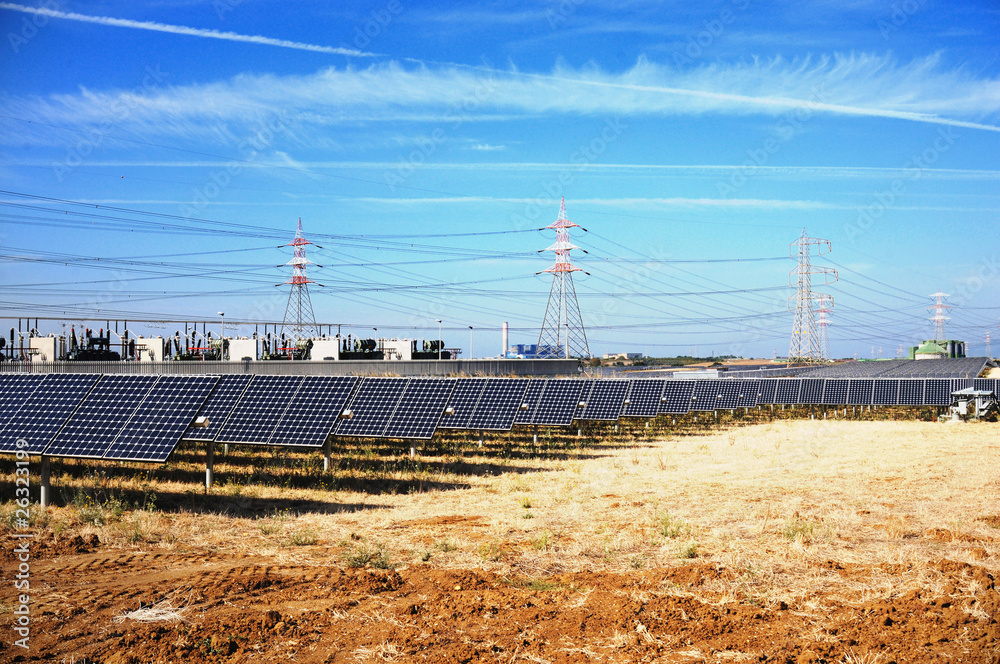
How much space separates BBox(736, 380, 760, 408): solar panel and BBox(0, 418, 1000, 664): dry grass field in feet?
82.1

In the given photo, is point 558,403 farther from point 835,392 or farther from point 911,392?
point 911,392

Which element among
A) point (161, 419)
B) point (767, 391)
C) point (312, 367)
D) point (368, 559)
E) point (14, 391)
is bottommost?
point (368, 559)

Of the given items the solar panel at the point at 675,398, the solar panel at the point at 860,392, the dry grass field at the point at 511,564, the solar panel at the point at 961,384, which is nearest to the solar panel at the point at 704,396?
the solar panel at the point at 675,398

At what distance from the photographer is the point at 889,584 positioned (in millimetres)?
11047

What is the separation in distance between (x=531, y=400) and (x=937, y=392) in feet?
115

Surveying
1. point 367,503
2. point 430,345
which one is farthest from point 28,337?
point 367,503

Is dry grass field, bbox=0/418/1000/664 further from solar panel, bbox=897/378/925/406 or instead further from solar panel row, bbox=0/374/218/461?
solar panel, bbox=897/378/925/406

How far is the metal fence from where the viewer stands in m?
49.8

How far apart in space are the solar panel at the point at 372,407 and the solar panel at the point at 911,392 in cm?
3907

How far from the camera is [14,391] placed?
20.9 m

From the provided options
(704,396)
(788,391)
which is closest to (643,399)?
(704,396)

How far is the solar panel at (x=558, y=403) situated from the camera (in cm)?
3020

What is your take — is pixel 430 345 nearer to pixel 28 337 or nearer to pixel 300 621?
pixel 28 337

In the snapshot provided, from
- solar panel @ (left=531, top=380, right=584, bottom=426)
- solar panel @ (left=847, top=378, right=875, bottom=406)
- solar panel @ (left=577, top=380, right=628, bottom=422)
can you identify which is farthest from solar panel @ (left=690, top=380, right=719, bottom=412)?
solar panel @ (left=531, top=380, right=584, bottom=426)
